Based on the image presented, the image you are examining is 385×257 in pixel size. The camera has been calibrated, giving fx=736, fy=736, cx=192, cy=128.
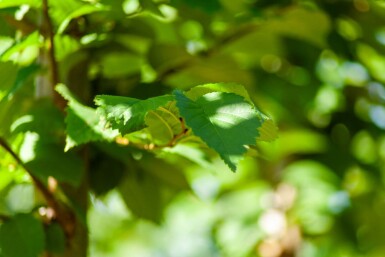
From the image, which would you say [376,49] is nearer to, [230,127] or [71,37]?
[71,37]

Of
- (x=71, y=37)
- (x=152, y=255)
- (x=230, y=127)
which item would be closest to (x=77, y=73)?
(x=71, y=37)

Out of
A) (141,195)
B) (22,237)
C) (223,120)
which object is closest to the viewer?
(223,120)

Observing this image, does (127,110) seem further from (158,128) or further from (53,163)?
(53,163)

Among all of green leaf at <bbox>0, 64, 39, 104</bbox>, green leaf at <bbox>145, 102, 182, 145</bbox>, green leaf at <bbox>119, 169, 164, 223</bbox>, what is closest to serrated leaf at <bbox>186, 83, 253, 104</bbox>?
green leaf at <bbox>145, 102, 182, 145</bbox>

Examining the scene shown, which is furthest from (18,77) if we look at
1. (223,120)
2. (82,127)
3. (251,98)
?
(251,98)

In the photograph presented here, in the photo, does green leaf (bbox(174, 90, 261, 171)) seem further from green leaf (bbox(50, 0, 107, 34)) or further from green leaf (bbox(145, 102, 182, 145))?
green leaf (bbox(50, 0, 107, 34))

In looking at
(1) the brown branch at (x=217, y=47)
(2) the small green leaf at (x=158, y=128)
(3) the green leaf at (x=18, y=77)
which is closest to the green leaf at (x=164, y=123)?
(2) the small green leaf at (x=158, y=128)
